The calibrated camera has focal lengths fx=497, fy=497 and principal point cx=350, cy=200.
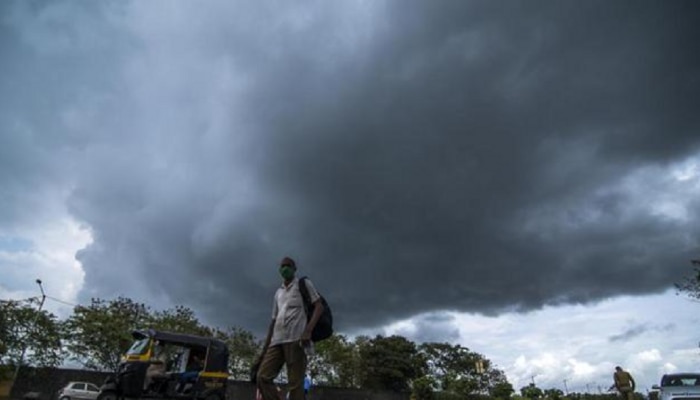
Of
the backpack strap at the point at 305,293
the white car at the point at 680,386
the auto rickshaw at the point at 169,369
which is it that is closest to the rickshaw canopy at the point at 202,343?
the auto rickshaw at the point at 169,369

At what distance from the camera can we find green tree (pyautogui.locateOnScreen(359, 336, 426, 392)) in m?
59.2

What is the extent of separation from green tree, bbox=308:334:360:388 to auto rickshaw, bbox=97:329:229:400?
3201cm

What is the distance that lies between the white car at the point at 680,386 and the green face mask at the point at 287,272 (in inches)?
435

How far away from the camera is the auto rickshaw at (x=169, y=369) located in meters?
12.3

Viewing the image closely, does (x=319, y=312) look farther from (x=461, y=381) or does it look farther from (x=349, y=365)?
(x=349, y=365)

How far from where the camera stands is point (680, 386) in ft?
39.8

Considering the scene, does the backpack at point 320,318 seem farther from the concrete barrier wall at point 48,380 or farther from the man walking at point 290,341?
the concrete barrier wall at point 48,380

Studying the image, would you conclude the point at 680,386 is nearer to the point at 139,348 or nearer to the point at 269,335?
the point at 269,335

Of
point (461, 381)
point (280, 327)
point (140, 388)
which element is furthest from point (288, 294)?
point (461, 381)

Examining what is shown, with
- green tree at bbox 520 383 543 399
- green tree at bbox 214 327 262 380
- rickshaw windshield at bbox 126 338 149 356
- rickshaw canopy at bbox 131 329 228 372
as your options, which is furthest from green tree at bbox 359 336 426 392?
rickshaw windshield at bbox 126 338 149 356

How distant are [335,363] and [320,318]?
152 feet

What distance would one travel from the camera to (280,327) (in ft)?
17.4

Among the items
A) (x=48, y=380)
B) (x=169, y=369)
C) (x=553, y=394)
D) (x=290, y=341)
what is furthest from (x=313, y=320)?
(x=48, y=380)

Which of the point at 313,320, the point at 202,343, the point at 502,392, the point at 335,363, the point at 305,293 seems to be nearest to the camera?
the point at 313,320
